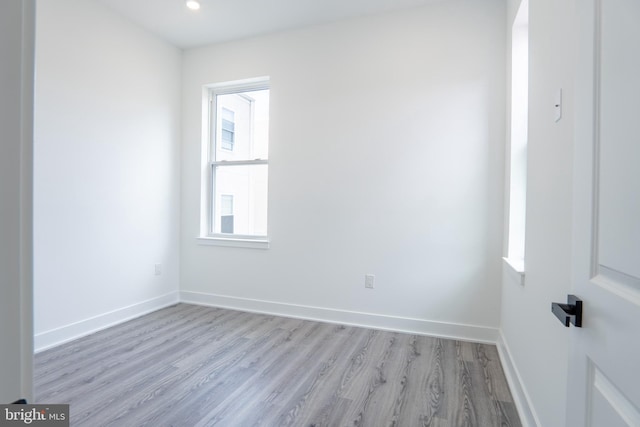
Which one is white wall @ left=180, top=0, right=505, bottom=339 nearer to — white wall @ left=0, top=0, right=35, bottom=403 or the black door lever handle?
the black door lever handle

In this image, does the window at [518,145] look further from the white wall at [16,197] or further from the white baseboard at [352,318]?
the white wall at [16,197]

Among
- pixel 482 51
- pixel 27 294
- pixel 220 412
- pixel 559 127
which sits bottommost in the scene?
pixel 220 412

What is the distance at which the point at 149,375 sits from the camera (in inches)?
82.5

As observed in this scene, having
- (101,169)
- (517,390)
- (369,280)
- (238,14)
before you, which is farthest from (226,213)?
(517,390)

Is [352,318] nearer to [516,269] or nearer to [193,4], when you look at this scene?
[516,269]

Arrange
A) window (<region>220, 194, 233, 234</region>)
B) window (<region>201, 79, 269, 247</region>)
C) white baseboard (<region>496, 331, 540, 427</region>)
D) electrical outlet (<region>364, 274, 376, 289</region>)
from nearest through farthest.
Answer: white baseboard (<region>496, 331, 540, 427</region>) < electrical outlet (<region>364, 274, 376, 289</region>) < window (<region>201, 79, 269, 247</region>) < window (<region>220, 194, 233, 234</region>)

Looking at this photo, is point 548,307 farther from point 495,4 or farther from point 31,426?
point 495,4

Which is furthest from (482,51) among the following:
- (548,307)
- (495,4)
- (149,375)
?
(149,375)

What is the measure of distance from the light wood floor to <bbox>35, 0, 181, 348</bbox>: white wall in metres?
0.39

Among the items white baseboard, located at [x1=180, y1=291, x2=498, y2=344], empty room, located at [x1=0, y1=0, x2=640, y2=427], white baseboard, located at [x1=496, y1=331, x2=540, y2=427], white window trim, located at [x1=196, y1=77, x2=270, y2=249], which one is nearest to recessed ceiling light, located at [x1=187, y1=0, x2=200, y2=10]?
empty room, located at [x1=0, y1=0, x2=640, y2=427]

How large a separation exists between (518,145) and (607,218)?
76.4 inches

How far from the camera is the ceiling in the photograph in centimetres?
281

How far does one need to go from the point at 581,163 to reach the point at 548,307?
884 mm

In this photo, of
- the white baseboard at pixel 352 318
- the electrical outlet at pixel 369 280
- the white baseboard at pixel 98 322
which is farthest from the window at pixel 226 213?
the electrical outlet at pixel 369 280
